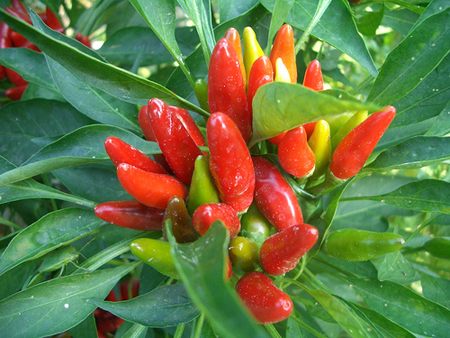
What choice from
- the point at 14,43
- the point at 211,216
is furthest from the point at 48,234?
the point at 14,43

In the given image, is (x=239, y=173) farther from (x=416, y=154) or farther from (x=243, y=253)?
(x=416, y=154)

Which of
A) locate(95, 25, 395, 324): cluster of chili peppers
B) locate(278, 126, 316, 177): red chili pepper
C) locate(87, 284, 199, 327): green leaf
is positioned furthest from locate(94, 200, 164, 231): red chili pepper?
locate(278, 126, 316, 177): red chili pepper

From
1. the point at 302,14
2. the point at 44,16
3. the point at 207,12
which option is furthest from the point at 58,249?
the point at 44,16

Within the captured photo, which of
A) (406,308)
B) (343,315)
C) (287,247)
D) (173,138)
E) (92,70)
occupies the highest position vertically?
(92,70)

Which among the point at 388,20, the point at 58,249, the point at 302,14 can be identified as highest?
the point at 302,14

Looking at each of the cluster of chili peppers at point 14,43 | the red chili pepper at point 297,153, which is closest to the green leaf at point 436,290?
the red chili pepper at point 297,153

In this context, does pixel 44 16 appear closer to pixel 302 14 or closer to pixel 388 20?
pixel 302 14

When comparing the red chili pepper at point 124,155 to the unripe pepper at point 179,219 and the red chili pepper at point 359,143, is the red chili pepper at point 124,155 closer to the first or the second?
the unripe pepper at point 179,219

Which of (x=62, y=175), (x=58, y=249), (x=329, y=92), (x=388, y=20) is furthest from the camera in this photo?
(x=388, y=20)
